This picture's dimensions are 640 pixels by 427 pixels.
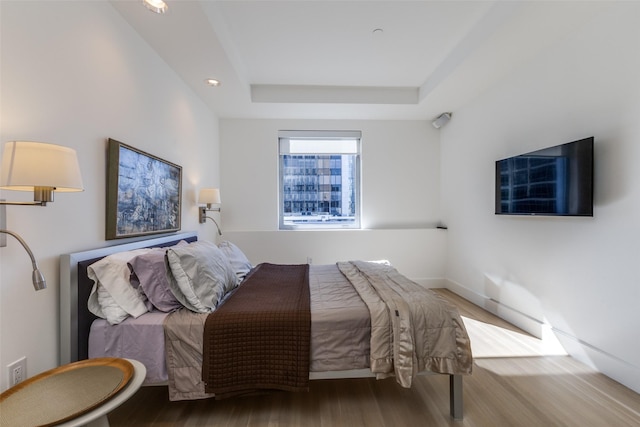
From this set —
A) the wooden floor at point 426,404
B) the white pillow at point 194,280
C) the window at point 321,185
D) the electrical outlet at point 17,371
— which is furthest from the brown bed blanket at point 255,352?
the window at point 321,185

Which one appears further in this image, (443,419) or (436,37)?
(436,37)

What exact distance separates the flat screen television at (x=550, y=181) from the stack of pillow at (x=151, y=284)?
2.66m

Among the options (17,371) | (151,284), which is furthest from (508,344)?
(17,371)

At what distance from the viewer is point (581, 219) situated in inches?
85.8

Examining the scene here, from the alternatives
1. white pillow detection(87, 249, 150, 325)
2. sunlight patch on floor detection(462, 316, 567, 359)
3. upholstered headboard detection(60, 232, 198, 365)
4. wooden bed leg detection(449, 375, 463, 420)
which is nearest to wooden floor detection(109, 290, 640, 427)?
wooden bed leg detection(449, 375, 463, 420)

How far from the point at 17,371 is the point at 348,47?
127 inches

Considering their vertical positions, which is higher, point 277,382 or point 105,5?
A: point 105,5

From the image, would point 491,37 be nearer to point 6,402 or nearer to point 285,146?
point 285,146

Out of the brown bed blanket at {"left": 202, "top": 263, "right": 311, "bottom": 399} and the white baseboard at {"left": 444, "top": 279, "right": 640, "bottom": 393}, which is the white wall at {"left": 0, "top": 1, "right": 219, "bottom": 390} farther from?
the white baseboard at {"left": 444, "top": 279, "right": 640, "bottom": 393}

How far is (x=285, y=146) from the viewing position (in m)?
4.35

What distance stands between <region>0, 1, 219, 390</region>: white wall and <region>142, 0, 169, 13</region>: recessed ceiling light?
0.82 feet

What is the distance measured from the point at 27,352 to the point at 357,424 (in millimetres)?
1689

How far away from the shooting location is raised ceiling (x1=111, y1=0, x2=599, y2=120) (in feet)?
6.88

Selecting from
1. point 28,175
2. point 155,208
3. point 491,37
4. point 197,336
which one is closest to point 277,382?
point 197,336
